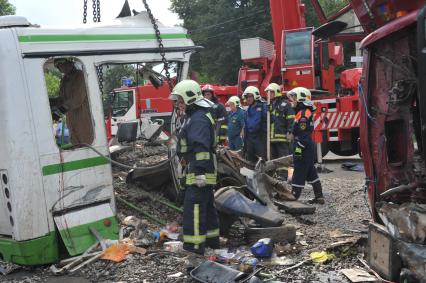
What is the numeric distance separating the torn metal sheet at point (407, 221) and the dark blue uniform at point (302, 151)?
3.85 metres

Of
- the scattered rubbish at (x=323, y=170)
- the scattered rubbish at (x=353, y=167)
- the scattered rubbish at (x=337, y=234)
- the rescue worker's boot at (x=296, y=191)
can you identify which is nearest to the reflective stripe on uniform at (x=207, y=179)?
the scattered rubbish at (x=337, y=234)

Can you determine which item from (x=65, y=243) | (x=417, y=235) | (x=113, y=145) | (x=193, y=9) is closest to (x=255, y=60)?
(x=113, y=145)

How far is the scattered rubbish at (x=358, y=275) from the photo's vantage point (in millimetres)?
4109

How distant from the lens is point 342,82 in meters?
13.4

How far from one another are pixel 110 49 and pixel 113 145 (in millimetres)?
1737

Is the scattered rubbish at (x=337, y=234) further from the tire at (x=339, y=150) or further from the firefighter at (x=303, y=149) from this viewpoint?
the tire at (x=339, y=150)

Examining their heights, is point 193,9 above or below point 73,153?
above

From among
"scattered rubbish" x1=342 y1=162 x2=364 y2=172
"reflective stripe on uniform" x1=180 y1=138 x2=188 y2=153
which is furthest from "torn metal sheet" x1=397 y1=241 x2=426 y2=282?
"scattered rubbish" x1=342 y1=162 x2=364 y2=172

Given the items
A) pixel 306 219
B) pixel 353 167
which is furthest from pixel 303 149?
pixel 353 167

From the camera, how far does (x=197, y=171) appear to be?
5.13 metres

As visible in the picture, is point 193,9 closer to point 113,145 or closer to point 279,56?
point 279,56

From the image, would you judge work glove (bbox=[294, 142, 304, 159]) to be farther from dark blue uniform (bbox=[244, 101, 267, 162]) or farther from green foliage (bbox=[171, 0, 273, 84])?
green foliage (bbox=[171, 0, 273, 84])

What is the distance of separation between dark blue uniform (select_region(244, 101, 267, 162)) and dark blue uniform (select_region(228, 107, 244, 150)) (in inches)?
57.2

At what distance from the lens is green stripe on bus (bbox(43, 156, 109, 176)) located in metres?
5.11
